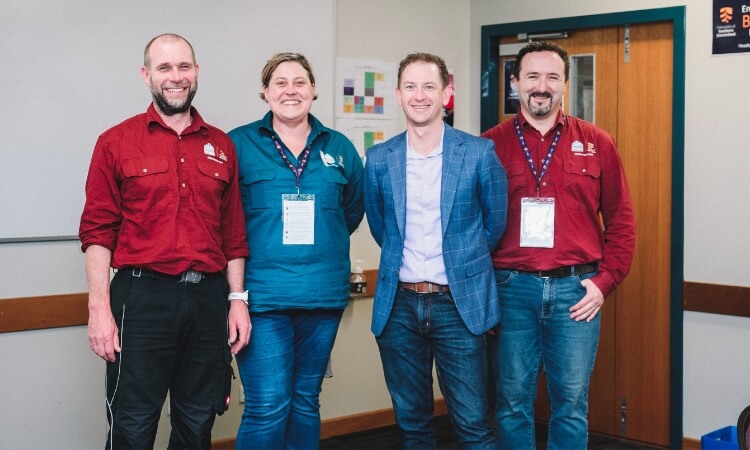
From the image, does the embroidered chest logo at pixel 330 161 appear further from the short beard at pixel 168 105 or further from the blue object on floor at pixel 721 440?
the blue object on floor at pixel 721 440

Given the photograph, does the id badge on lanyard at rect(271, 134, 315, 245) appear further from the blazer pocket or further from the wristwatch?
the blazer pocket

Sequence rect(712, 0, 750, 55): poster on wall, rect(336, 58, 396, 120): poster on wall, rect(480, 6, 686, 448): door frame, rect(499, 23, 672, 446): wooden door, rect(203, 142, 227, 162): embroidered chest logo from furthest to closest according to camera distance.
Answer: rect(336, 58, 396, 120): poster on wall
rect(499, 23, 672, 446): wooden door
rect(480, 6, 686, 448): door frame
rect(712, 0, 750, 55): poster on wall
rect(203, 142, 227, 162): embroidered chest logo

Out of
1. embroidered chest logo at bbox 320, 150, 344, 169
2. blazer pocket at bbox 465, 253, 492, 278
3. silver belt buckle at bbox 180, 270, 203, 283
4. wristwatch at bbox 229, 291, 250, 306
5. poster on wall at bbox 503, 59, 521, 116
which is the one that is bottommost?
wristwatch at bbox 229, 291, 250, 306

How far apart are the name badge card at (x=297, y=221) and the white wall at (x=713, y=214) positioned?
212 cm

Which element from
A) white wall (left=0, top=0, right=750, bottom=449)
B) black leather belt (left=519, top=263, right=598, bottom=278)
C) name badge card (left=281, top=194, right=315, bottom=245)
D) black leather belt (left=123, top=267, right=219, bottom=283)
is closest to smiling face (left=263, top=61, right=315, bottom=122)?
name badge card (left=281, top=194, right=315, bottom=245)

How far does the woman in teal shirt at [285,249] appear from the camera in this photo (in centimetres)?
292

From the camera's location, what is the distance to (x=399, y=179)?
2.91 metres

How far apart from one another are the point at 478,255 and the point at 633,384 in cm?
196

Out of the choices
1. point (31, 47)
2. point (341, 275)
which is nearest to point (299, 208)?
point (341, 275)

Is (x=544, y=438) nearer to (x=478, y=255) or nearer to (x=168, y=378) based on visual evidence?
(x=478, y=255)

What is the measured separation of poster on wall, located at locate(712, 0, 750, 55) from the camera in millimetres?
3954

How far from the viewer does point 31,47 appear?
344cm

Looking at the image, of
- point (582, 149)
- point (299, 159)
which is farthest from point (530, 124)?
point (299, 159)

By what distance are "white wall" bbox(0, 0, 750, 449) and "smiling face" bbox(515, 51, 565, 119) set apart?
1.34 m
